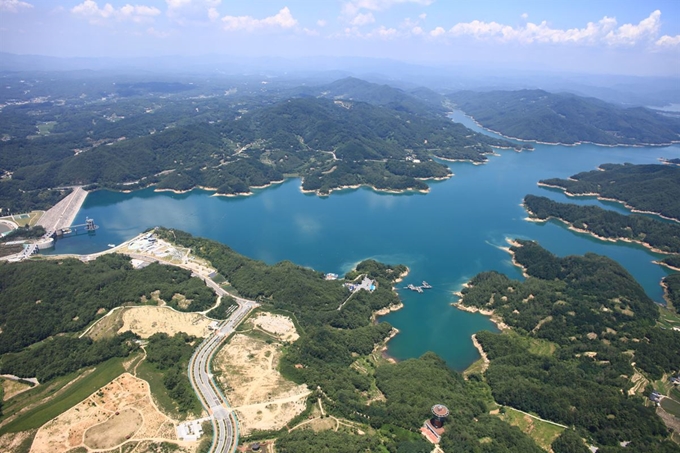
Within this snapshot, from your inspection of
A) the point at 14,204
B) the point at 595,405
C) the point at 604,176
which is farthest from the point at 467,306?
the point at 14,204

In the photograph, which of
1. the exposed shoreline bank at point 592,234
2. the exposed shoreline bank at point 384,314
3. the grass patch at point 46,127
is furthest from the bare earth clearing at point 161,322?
the grass patch at point 46,127

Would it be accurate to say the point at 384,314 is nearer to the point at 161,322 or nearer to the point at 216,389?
the point at 216,389

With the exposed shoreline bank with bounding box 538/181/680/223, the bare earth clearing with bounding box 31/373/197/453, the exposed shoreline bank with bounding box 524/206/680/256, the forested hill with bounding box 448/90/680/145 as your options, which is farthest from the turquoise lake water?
the forested hill with bounding box 448/90/680/145

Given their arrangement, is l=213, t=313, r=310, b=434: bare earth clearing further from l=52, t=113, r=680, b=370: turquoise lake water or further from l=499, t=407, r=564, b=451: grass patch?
l=499, t=407, r=564, b=451: grass patch

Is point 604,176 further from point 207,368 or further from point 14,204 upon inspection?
point 14,204

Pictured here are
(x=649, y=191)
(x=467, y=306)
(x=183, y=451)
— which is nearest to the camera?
(x=183, y=451)

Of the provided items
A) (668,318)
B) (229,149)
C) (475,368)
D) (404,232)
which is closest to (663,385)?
(475,368)

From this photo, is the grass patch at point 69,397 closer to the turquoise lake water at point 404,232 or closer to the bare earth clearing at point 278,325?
the bare earth clearing at point 278,325
